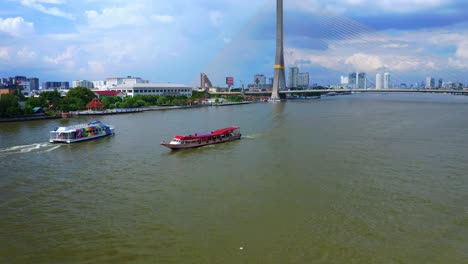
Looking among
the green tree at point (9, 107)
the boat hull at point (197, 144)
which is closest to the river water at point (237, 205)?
the boat hull at point (197, 144)

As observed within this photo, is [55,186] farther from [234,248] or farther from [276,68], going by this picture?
[276,68]

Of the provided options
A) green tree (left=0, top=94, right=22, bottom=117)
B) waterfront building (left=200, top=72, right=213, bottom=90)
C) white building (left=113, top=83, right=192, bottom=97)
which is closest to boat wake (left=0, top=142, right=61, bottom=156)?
green tree (left=0, top=94, right=22, bottom=117)

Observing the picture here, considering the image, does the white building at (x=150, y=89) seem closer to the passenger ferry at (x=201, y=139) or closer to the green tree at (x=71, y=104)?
the green tree at (x=71, y=104)

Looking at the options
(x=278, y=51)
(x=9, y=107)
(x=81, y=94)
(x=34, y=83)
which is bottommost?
(x=9, y=107)

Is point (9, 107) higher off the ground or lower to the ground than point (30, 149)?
higher

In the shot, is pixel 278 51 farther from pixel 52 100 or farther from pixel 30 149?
pixel 30 149

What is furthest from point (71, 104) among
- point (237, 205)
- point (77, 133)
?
point (237, 205)
